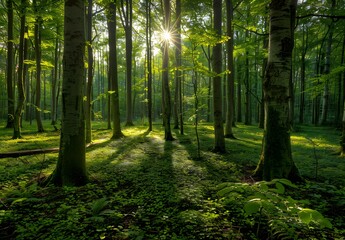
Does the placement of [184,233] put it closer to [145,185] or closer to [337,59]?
[145,185]

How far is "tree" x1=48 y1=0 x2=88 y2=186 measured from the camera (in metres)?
4.08

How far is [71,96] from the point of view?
13.5 ft

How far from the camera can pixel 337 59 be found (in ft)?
77.5

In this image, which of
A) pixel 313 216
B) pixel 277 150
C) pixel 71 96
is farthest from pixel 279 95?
Answer: pixel 71 96

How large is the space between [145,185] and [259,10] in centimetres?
617

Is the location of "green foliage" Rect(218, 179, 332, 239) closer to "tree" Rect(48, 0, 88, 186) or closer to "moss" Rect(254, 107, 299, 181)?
"moss" Rect(254, 107, 299, 181)

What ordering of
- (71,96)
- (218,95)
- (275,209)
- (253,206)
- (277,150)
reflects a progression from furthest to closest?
1. (218,95)
2. (277,150)
3. (71,96)
4. (275,209)
5. (253,206)

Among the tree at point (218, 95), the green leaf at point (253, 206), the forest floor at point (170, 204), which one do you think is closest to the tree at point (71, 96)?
the forest floor at point (170, 204)

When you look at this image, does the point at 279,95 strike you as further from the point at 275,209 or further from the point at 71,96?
the point at 71,96

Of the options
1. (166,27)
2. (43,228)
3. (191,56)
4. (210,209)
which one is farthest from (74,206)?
(166,27)

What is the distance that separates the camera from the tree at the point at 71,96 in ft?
13.4

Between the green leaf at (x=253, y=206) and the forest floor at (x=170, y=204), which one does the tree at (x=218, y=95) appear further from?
the green leaf at (x=253, y=206)

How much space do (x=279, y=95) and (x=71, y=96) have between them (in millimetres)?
4149

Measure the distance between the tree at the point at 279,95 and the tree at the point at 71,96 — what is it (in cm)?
384
